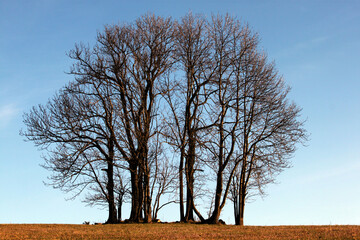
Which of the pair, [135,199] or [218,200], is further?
[135,199]

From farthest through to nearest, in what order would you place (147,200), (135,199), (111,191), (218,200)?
(111,191)
(135,199)
(147,200)
(218,200)

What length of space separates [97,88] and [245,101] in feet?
31.5

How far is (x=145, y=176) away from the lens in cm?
2488

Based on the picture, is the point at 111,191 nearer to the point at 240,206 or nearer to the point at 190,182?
the point at 190,182

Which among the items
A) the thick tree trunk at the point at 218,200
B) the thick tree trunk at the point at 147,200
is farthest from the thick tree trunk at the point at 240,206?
the thick tree trunk at the point at 147,200

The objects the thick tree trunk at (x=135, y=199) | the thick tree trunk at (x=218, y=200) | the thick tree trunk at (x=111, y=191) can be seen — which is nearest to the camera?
the thick tree trunk at (x=218, y=200)

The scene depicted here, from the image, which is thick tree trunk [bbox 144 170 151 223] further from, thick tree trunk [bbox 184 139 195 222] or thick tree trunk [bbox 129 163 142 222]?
thick tree trunk [bbox 184 139 195 222]

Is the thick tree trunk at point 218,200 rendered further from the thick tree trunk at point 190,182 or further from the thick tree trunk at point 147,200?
the thick tree trunk at point 147,200

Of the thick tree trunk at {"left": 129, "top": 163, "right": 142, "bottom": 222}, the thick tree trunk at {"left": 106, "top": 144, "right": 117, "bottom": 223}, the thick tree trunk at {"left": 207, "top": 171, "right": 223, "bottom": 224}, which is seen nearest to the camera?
the thick tree trunk at {"left": 207, "top": 171, "right": 223, "bottom": 224}

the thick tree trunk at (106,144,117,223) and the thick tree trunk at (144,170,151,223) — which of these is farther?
the thick tree trunk at (106,144,117,223)

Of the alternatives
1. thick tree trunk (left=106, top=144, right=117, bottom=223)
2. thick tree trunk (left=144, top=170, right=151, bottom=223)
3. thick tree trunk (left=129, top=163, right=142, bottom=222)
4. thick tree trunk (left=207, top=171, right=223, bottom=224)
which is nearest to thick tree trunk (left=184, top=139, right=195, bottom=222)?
thick tree trunk (left=207, top=171, right=223, bottom=224)

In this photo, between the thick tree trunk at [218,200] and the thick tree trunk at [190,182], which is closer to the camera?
the thick tree trunk at [218,200]

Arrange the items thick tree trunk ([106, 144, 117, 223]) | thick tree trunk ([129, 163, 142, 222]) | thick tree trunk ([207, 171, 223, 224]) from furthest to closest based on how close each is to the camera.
A: thick tree trunk ([106, 144, 117, 223]) < thick tree trunk ([129, 163, 142, 222]) < thick tree trunk ([207, 171, 223, 224])

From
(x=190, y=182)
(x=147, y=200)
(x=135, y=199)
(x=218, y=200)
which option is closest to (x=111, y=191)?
(x=135, y=199)
